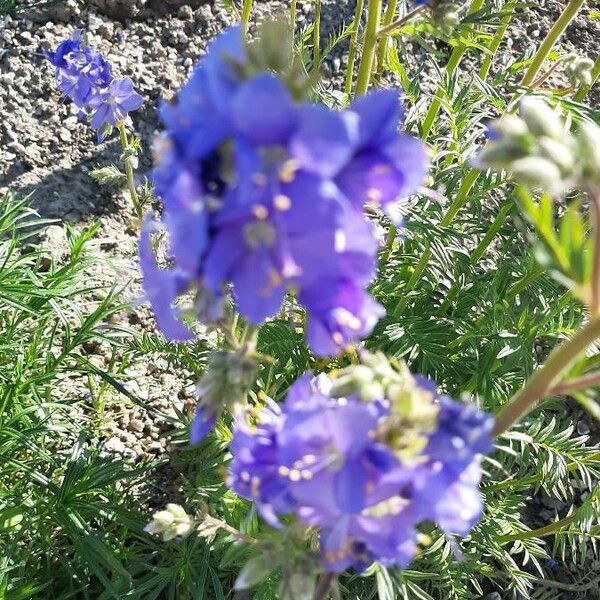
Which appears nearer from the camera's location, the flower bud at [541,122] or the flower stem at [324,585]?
the flower bud at [541,122]

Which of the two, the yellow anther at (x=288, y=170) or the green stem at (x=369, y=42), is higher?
the yellow anther at (x=288, y=170)

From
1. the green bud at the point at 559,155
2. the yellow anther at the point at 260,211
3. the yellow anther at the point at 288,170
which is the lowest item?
the yellow anther at the point at 260,211

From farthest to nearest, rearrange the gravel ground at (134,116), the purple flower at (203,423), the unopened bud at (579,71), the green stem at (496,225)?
the gravel ground at (134,116) < the green stem at (496,225) < the unopened bud at (579,71) < the purple flower at (203,423)

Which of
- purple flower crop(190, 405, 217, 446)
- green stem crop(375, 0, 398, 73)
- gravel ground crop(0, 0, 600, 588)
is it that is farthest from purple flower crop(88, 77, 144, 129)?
purple flower crop(190, 405, 217, 446)

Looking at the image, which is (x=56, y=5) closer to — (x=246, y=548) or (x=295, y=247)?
(x=246, y=548)

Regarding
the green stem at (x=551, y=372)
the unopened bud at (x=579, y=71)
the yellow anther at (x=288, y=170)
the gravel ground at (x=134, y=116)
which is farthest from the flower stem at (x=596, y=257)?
the gravel ground at (x=134, y=116)

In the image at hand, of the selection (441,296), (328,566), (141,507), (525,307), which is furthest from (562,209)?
(328,566)

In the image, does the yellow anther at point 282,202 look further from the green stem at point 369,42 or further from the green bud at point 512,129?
the green stem at point 369,42
